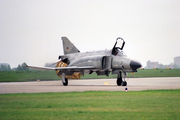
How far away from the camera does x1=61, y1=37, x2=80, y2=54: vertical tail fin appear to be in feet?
117

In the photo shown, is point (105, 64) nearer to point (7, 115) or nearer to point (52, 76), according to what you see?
point (52, 76)

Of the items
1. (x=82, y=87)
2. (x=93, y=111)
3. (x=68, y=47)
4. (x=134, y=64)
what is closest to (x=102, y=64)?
(x=134, y=64)

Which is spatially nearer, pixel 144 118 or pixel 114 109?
pixel 144 118

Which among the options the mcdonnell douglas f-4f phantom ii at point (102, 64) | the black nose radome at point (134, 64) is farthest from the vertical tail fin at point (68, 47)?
the black nose radome at point (134, 64)

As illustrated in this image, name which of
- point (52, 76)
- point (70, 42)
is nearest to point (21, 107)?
point (70, 42)

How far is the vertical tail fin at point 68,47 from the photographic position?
35.8m

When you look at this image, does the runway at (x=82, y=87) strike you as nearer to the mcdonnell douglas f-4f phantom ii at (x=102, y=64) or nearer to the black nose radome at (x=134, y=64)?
the mcdonnell douglas f-4f phantom ii at (x=102, y=64)

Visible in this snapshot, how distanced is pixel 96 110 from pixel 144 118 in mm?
2314

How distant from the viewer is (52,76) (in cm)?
4322

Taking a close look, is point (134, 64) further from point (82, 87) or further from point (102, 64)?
point (82, 87)

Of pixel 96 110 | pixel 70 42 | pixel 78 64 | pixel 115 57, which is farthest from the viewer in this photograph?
pixel 70 42

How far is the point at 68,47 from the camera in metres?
36.0

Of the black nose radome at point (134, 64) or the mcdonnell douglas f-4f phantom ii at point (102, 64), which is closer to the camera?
the black nose radome at point (134, 64)

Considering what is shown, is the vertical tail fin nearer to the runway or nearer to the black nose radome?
the runway
